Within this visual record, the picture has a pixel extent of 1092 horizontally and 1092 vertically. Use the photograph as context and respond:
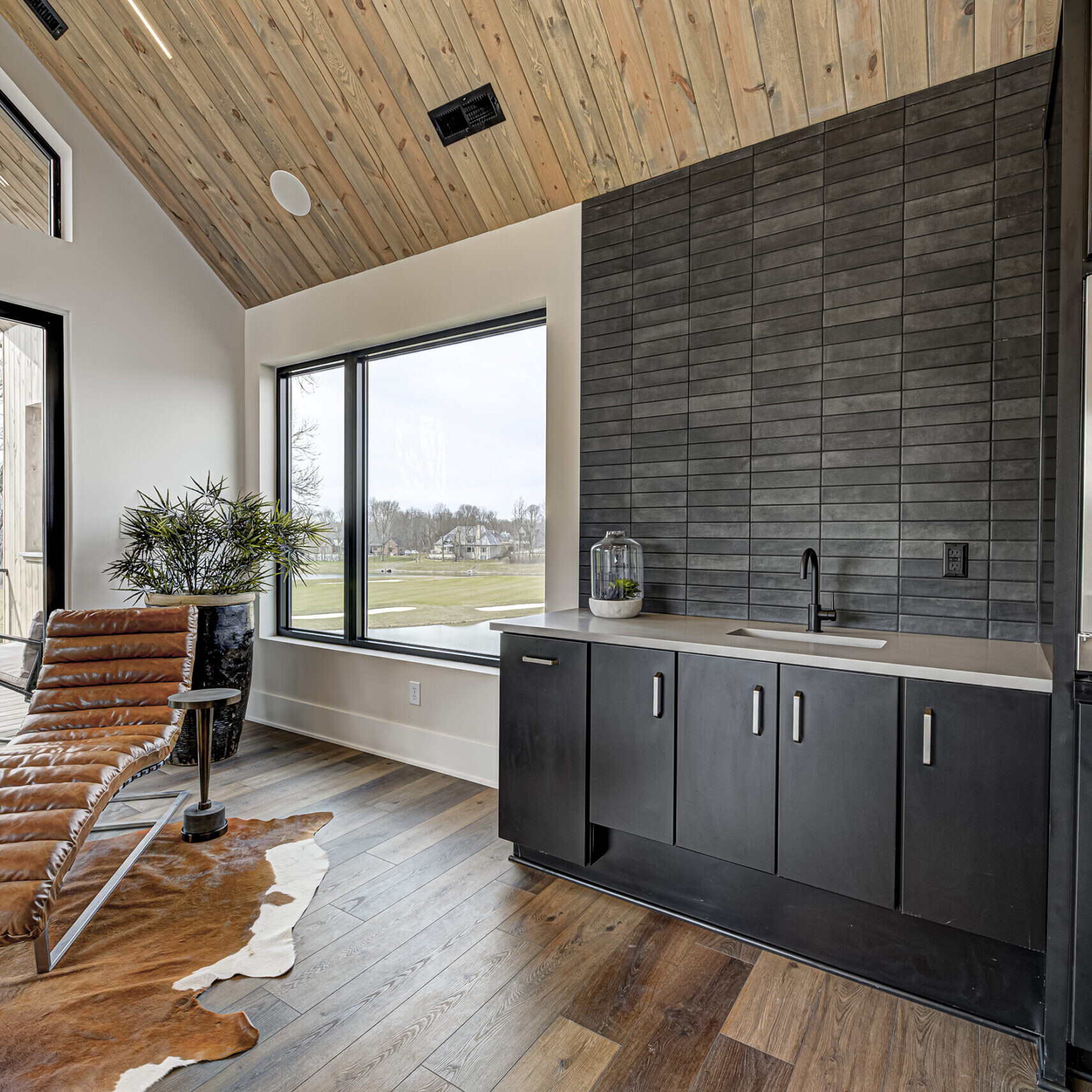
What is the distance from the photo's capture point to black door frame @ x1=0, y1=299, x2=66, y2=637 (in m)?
3.54

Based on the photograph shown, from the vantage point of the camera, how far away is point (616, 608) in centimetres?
262

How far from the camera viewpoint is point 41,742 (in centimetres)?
238

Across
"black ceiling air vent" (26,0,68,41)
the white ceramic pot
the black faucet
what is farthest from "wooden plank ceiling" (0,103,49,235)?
the black faucet

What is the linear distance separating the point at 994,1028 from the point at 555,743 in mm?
1367

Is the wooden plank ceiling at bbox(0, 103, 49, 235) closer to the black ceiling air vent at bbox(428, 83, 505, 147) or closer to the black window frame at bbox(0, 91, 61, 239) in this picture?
the black window frame at bbox(0, 91, 61, 239)

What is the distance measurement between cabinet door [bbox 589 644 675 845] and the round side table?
1.44 metres

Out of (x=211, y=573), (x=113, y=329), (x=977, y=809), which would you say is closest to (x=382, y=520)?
(x=211, y=573)

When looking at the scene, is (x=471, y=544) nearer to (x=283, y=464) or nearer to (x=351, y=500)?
(x=351, y=500)

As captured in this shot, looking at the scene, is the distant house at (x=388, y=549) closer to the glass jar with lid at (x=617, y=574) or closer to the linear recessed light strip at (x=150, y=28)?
the glass jar with lid at (x=617, y=574)

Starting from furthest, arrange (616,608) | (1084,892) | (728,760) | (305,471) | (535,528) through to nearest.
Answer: (305,471)
(535,528)
(616,608)
(728,760)
(1084,892)

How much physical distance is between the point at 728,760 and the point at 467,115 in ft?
8.85

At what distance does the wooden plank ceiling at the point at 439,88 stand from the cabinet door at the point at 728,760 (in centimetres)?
199

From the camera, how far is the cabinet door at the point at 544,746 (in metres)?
2.29

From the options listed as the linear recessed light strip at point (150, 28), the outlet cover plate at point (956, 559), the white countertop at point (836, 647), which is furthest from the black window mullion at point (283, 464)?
the outlet cover plate at point (956, 559)
